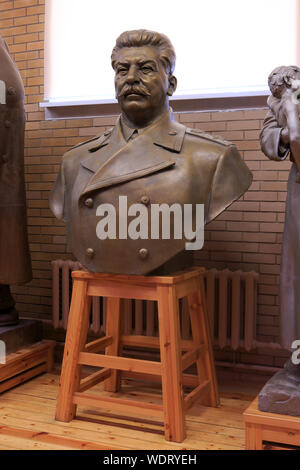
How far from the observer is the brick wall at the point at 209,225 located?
9.90ft

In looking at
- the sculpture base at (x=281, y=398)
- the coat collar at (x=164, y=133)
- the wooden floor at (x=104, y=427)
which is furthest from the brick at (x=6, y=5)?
the sculpture base at (x=281, y=398)

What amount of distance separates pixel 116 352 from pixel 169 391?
63 cm

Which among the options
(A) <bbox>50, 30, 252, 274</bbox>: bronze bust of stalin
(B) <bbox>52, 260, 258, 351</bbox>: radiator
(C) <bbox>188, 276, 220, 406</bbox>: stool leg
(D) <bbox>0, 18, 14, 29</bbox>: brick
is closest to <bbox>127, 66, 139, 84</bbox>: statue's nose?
(A) <bbox>50, 30, 252, 274</bbox>: bronze bust of stalin

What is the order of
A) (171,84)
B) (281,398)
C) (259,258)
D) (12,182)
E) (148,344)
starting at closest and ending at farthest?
(281,398) < (171,84) < (148,344) < (12,182) < (259,258)

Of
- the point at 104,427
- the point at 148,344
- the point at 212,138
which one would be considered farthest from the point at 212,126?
the point at 104,427

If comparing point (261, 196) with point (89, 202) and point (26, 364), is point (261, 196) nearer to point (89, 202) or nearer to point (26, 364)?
point (89, 202)

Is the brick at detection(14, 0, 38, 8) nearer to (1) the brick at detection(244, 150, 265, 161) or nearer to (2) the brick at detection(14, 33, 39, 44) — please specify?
(2) the brick at detection(14, 33, 39, 44)

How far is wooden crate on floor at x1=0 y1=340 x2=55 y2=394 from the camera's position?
2881 mm

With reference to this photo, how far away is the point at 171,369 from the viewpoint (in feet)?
7.52

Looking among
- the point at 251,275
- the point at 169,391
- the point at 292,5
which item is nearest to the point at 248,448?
the point at 169,391

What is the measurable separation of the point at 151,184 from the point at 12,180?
3.25ft

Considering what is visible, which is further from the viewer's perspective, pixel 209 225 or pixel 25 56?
pixel 25 56

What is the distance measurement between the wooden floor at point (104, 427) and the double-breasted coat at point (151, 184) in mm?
731

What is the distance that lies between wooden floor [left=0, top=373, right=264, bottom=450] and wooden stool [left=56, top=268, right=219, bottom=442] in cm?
8
